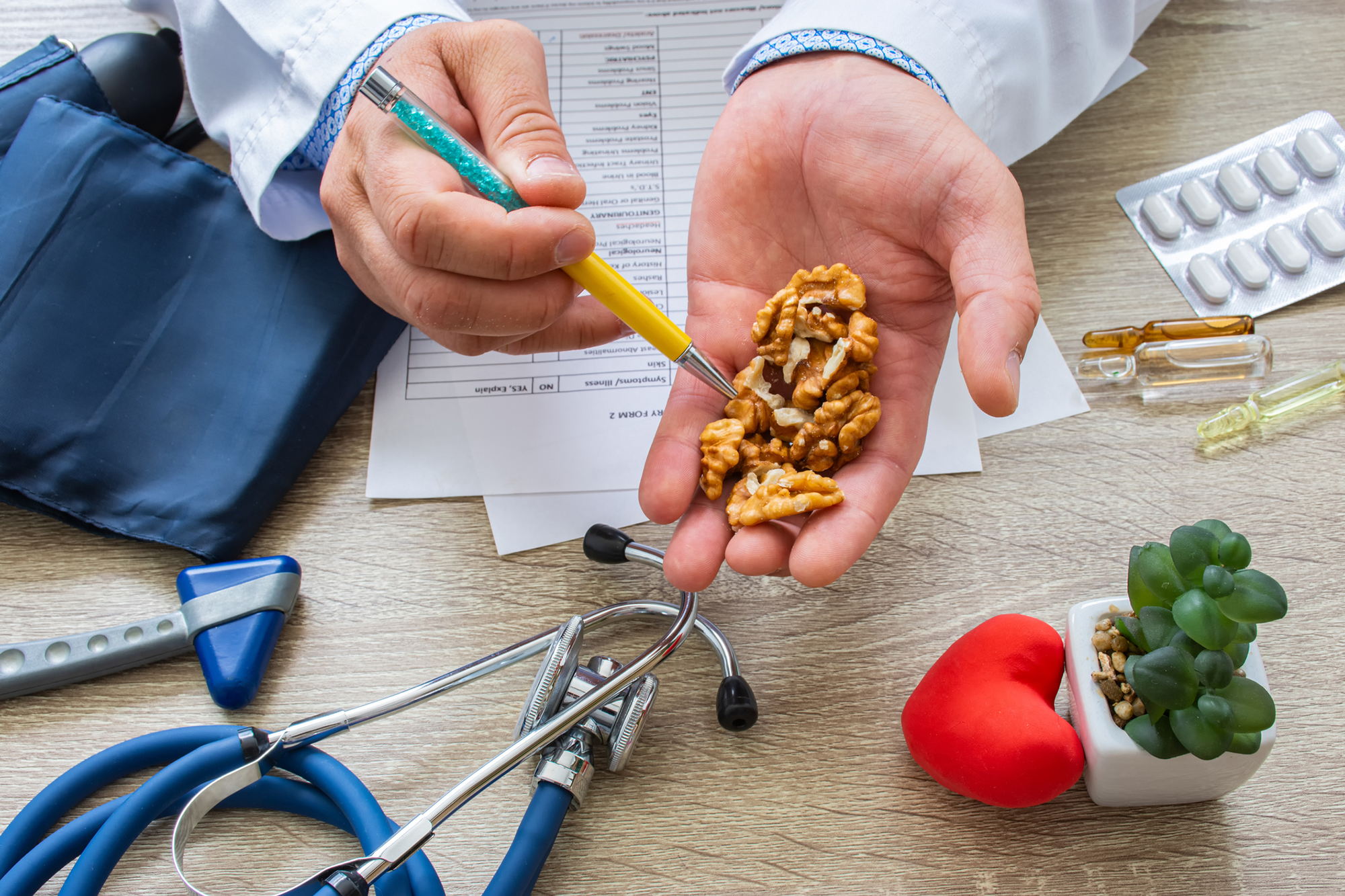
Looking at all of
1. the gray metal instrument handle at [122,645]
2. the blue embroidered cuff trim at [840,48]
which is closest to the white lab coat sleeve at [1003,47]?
the blue embroidered cuff trim at [840,48]

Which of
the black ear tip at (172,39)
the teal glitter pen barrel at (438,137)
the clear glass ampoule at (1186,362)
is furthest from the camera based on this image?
the black ear tip at (172,39)

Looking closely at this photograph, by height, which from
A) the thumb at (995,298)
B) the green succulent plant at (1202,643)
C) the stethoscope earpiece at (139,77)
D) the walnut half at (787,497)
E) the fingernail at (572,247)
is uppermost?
the stethoscope earpiece at (139,77)

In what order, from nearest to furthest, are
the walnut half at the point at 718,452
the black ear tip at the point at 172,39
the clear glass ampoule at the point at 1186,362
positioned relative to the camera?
the walnut half at the point at 718,452 < the clear glass ampoule at the point at 1186,362 < the black ear tip at the point at 172,39

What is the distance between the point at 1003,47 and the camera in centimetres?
86

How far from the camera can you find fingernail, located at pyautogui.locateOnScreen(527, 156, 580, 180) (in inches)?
25.5

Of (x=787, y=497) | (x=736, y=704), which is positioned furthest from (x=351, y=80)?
(x=736, y=704)

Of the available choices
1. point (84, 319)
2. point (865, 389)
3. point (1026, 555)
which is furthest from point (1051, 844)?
point (84, 319)

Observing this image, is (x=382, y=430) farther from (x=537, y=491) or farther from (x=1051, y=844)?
(x=1051, y=844)

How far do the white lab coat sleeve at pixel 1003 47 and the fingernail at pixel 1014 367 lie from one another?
371 millimetres

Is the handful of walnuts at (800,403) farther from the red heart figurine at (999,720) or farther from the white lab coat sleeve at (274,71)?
the white lab coat sleeve at (274,71)

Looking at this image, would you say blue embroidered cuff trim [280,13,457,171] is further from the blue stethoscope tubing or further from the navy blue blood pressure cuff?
the blue stethoscope tubing

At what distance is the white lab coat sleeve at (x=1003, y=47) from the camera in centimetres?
84

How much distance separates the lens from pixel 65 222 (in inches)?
31.3

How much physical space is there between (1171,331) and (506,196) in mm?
654
